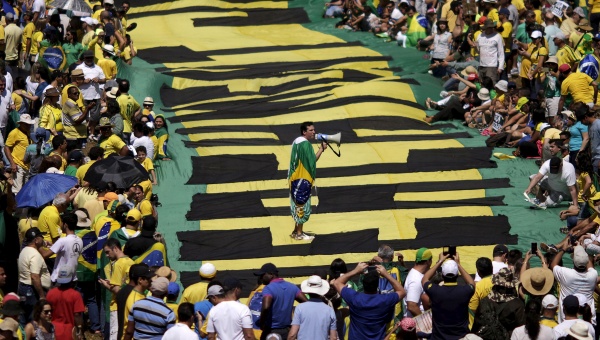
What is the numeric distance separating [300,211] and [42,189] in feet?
10.2

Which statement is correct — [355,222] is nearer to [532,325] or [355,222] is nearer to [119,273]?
[119,273]

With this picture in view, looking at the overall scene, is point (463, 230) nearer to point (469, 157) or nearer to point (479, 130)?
point (469, 157)

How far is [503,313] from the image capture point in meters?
11.6

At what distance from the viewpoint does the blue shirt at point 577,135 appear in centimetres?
1653

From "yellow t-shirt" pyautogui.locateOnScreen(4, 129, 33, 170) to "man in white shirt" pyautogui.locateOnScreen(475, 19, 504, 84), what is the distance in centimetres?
772

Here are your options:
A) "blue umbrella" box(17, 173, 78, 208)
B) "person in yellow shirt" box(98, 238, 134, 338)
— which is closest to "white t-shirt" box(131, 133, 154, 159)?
"blue umbrella" box(17, 173, 78, 208)

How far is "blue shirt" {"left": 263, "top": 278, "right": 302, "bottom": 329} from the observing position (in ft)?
38.1

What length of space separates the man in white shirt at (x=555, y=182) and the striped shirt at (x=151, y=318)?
6665mm

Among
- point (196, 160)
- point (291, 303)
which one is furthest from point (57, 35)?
point (291, 303)

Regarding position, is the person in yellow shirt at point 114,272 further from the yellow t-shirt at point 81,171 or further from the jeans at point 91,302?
the yellow t-shirt at point 81,171

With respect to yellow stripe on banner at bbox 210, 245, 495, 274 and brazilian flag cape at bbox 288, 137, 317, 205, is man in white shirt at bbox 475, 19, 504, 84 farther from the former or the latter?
brazilian flag cape at bbox 288, 137, 317, 205

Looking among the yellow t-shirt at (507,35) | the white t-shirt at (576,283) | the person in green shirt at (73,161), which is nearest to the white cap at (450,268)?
the white t-shirt at (576,283)

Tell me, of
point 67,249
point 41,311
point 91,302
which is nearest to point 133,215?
point 67,249

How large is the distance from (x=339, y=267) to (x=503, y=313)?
5.44 feet
